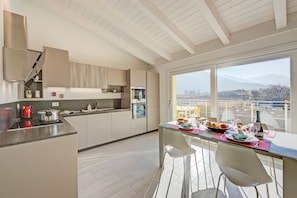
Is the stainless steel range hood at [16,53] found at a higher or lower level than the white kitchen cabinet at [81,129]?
higher

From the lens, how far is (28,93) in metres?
2.90

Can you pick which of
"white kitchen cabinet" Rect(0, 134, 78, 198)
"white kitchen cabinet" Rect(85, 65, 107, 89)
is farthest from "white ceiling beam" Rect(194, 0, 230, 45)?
"white kitchen cabinet" Rect(85, 65, 107, 89)

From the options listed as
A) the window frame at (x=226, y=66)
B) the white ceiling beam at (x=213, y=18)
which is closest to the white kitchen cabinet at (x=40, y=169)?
the white ceiling beam at (x=213, y=18)

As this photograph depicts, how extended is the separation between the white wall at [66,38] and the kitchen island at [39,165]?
2682mm

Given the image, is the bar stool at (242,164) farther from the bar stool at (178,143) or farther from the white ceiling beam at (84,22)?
the white ceiling beam at (84,22)

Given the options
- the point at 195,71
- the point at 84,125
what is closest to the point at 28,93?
the point at 84,125

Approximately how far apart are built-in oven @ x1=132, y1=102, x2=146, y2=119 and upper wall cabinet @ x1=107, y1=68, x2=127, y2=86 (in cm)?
73

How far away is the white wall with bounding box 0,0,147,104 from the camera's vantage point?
10.3 ft

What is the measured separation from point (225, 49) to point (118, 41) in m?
2.62

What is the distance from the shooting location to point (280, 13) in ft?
6.79

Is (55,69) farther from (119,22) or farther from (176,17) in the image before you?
(176,17)

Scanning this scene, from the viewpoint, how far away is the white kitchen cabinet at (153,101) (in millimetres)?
4580

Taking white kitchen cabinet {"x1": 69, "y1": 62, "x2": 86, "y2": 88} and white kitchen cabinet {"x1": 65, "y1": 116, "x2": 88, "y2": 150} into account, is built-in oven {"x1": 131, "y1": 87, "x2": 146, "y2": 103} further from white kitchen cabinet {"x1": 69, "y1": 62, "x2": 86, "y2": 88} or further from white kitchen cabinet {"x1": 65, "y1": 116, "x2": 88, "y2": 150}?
white kitchen cabinet {"x1": 65, "y1": 116, "x2": 88, "y2": 150}

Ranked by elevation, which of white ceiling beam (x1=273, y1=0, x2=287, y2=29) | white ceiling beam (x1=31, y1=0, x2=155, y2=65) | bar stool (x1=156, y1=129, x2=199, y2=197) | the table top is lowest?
bar stool (x1=156, y1=129, x2=199, y2=197)
